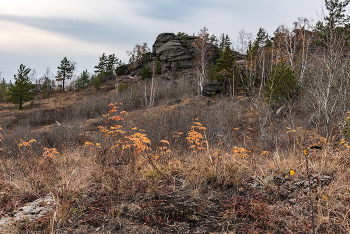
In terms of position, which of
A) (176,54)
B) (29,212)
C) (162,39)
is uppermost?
(162,39)

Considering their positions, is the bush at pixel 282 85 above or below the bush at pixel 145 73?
below

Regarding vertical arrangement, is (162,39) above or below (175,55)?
above

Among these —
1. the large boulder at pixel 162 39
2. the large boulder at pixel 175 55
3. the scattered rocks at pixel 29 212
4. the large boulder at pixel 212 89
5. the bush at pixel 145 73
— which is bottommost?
the scattered rocks at pixel 29 212

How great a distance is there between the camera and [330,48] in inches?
299

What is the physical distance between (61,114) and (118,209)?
3915 cm

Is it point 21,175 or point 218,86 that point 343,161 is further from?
point 218,86

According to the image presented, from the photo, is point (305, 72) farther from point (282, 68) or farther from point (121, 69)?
point (121, 69)

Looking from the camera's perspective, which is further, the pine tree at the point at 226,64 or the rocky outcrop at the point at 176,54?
the rocky outcrop at the point at 176,54

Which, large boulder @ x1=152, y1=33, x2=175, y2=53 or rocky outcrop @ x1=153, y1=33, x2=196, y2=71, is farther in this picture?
large boulder @ x1=152, y1=33, x2=175, y2=53

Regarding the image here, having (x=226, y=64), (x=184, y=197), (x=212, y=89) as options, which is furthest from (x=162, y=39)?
(x=184, y=197)

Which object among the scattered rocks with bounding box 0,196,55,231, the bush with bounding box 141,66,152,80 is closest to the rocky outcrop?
the bush with bounding box 141,66,152,80

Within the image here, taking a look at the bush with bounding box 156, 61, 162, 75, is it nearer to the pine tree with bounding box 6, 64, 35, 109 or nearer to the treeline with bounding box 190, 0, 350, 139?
the treeline with bounding box 190, 0, 350, 139

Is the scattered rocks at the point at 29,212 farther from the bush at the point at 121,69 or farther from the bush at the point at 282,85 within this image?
the bush at the point at 121,69

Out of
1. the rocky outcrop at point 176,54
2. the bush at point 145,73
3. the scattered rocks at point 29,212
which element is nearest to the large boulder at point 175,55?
the rocky outcrop at point 176,54
